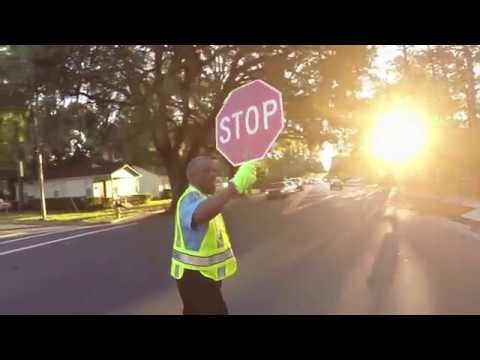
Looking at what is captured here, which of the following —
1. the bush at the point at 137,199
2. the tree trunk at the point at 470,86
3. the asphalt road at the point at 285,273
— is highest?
the tree trunk at the point at 470,86

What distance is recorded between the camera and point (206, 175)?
11.6 feet

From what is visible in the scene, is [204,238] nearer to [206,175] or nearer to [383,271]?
[206,175]

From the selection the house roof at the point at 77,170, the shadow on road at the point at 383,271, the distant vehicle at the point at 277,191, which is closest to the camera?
the shadow on road at the point at 383,271

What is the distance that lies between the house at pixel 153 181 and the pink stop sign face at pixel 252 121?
57459 millimetres

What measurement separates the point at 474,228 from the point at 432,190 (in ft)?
76.0

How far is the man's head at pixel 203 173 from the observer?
11.6 ft

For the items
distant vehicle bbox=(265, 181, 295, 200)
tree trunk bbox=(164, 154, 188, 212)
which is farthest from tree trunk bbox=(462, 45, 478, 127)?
tree trunk bbox=(164, 154, 188, 212)

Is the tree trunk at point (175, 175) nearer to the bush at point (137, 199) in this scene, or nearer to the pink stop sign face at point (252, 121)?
the bush at point (137, 199)

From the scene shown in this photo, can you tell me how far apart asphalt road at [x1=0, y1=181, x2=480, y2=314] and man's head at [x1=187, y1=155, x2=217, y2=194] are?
2.96 meters

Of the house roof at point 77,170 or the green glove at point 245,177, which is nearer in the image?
the green glove at point 245,177

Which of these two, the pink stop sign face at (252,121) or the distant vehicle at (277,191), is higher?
the pink stop sign face at (252,121)

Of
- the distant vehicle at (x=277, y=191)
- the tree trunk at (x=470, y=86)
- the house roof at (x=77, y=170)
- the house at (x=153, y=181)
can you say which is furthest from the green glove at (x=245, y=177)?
the house at (x=153, y=181)
